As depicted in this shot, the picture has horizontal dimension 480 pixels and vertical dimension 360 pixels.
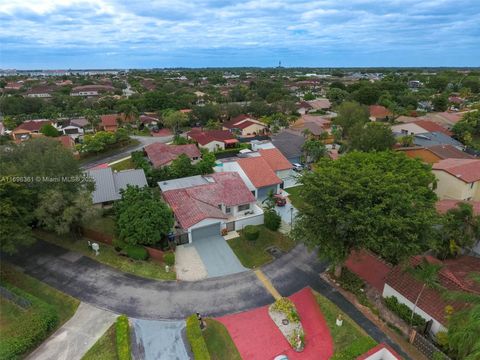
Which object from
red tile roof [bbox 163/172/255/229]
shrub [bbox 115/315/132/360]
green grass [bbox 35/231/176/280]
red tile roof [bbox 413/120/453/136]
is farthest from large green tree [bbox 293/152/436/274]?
red tile roof [bbox 413/120/453/136]

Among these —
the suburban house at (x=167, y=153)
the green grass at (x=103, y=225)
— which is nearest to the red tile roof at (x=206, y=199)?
the green grass at (x=103, y=225)

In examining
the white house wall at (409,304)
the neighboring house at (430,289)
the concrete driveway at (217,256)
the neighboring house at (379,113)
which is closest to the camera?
the white house wall at (409,304)

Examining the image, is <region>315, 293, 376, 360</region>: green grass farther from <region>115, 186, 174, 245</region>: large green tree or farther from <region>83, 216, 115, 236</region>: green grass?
<region>83, 216, 115, 236</region>: green grass

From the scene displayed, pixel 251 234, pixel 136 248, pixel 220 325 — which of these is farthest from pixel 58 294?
pixel 251 234

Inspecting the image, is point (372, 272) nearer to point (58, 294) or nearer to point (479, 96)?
point (58, 294)

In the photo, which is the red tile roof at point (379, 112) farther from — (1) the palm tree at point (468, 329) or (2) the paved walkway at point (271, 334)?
(1) the palm tree at point (468, 329)

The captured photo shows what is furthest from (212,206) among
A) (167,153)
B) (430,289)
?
(167,153)
